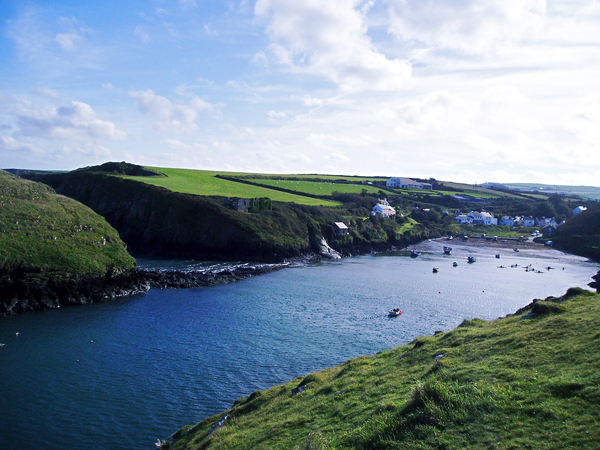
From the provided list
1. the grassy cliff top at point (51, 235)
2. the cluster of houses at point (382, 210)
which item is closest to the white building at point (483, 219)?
the cluster of houses at point (382, 210)

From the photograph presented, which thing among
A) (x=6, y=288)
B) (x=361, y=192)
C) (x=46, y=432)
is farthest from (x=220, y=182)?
(x=46, y=432)

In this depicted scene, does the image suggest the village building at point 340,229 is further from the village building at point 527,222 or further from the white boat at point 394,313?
the village building at point 527,222

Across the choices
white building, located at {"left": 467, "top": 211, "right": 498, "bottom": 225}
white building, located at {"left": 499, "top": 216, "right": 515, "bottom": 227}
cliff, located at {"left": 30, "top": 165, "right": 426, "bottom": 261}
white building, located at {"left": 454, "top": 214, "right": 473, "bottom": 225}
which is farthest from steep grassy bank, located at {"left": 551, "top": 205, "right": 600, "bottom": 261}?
cliff, located at {"left": 30, "top": 165, "right": 426, "bottom": 261}

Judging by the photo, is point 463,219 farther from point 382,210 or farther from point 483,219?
point 382,210

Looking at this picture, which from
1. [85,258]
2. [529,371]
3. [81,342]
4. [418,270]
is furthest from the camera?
[418,270]

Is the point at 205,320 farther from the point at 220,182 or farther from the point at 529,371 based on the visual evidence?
the point at 220,182

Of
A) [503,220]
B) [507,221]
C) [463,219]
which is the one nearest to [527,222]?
[507,221]

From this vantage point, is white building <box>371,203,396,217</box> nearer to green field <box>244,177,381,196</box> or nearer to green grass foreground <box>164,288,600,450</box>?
green field <box>244,177,381,196</box>
